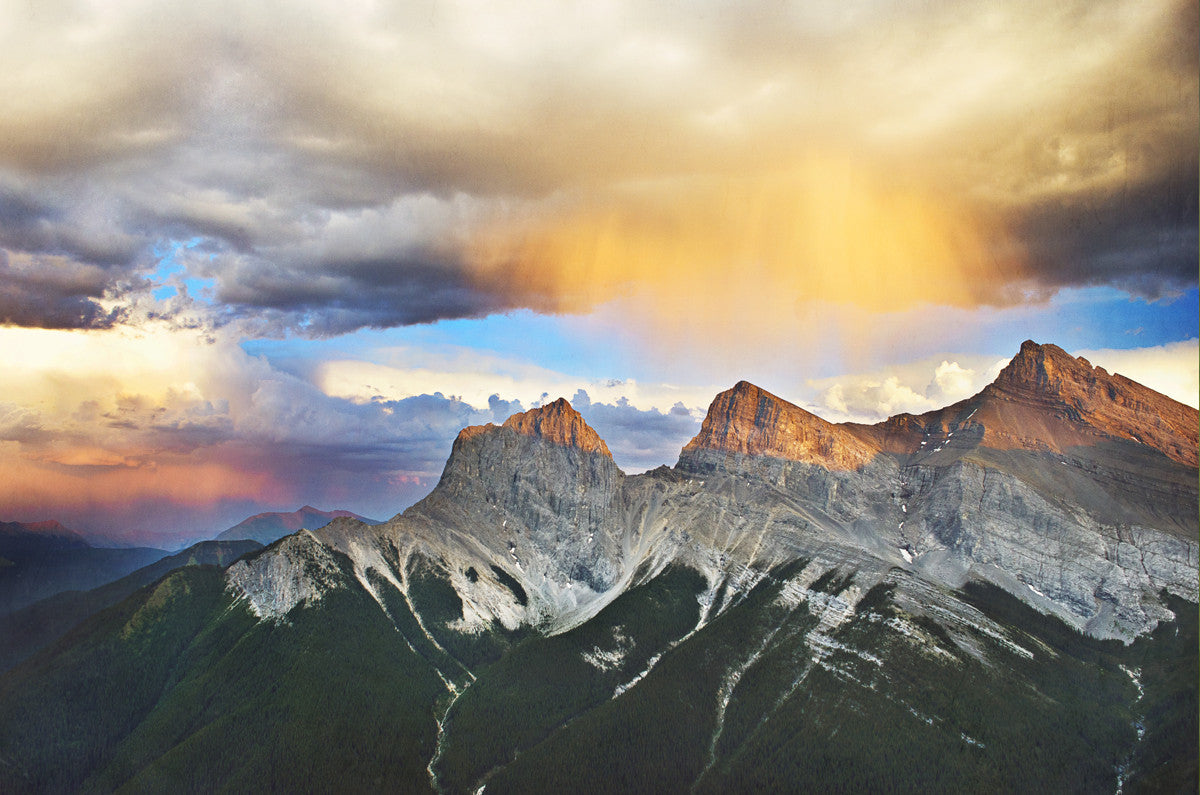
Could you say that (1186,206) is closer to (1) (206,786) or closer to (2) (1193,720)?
(2) (1193,720)

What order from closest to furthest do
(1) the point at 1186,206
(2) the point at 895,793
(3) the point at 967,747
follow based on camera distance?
(1) the point at 1186,206
(2) the point at 895,793
(3) the point at 967,747

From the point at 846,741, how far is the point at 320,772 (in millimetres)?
143167

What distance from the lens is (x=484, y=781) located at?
199m

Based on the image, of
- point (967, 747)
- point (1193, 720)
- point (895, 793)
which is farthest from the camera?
point (967, 747)

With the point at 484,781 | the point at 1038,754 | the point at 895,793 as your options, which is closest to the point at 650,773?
the point at 484,781

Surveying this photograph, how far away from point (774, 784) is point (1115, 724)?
328 ft

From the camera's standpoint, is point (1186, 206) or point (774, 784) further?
point (774, 784)

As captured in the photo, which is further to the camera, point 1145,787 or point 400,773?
point 400,773

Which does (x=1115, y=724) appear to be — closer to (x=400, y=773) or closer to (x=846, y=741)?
(x=846, y=741)

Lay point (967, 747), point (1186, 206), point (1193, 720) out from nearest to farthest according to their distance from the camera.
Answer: point (1186, 206), point (1193, 720), point (967, 747)

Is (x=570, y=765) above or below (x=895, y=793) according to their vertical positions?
below

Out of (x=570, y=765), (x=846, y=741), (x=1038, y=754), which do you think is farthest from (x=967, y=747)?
(x=570, y=765)

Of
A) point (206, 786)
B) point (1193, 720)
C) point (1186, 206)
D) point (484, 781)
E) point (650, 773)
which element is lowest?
point (206, 786)

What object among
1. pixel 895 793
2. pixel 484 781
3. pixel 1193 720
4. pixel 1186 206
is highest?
pixel 1186 206
